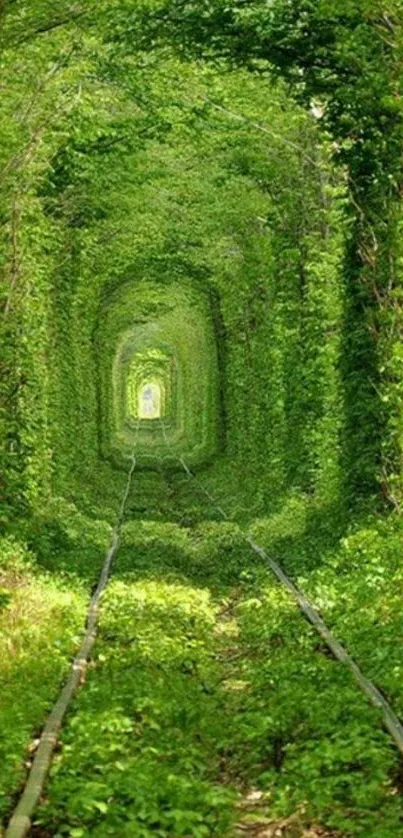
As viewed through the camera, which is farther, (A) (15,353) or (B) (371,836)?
(A) (15,353)

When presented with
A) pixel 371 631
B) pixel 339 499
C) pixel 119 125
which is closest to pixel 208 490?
pixel 119 125

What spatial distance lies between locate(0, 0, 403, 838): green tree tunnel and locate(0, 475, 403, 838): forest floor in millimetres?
32

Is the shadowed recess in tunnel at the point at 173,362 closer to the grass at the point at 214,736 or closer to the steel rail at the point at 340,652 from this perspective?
the steel rail at the point at 340,652

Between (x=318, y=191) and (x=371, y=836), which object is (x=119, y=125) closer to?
(x=318, y=191)

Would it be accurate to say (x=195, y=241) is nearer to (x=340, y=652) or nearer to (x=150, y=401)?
(x=340, y=652)

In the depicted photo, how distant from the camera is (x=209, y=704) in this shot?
10836 millimetres

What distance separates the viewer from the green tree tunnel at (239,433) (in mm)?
8930

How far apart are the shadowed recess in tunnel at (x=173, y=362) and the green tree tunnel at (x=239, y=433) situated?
9535 mm

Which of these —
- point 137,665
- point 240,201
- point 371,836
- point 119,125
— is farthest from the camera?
point 240,201

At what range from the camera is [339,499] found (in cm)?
2186

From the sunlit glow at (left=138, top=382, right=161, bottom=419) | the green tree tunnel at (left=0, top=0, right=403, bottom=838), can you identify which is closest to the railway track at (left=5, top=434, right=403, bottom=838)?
the green tree tunnel at (left=0, top=0, right=403, bottom=838)

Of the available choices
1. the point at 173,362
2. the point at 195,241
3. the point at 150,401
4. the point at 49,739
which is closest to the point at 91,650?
the point at 49,739

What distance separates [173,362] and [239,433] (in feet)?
144

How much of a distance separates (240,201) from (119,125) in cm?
871
